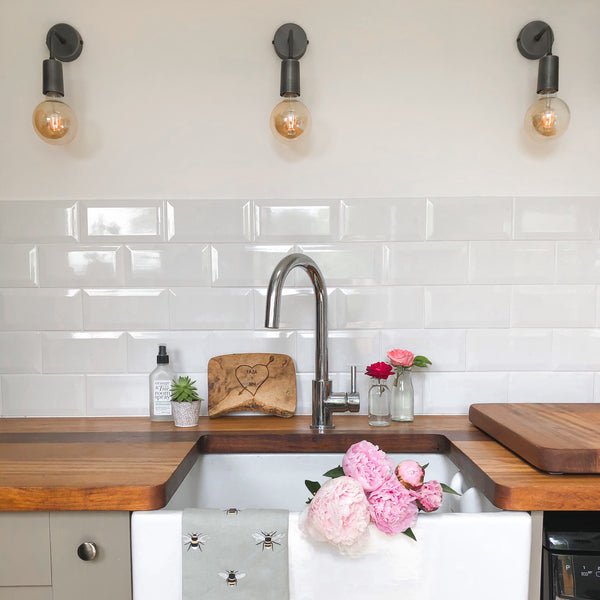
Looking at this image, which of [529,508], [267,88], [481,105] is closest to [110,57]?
[267,88]

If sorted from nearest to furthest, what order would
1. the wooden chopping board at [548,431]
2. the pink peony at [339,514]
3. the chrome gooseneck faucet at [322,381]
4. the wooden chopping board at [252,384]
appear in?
the pink peony at [339,514] → the wooden chopping board at [548,431] → the chrome gooseneck faucet at [322,381] → the wooden chopping board at [252,384]

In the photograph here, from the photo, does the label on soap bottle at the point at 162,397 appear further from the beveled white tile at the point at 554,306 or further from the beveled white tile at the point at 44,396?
the beveled white tile at the point at 554,306

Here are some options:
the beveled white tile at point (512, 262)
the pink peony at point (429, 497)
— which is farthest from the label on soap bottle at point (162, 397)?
the beveled white tile at point (512, 262)

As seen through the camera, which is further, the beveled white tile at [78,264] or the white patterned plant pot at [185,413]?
the beveled white tile at [78,264]

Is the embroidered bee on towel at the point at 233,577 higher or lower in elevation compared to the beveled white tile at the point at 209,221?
lower

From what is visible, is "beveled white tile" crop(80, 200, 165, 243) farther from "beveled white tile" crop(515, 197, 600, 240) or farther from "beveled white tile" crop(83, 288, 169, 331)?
→ "beveled white tile" crop(515, 197, 600, 240)

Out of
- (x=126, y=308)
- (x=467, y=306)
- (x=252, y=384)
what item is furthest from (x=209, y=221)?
(x=467, y=306)

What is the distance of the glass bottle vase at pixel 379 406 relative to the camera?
130 cm

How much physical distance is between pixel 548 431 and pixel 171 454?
28.0 inches

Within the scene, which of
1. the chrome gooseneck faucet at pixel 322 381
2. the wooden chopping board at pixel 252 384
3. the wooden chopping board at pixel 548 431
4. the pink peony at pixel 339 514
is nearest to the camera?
the pink peony at pixel 339 514

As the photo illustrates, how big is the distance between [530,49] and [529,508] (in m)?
1.07

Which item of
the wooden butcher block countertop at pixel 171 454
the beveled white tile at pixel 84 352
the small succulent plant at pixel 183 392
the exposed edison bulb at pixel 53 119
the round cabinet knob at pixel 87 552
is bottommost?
the round cabinet knob at pixel 87 552

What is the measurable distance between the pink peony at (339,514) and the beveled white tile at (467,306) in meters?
0.67

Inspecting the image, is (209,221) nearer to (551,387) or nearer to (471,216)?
(471,216)
